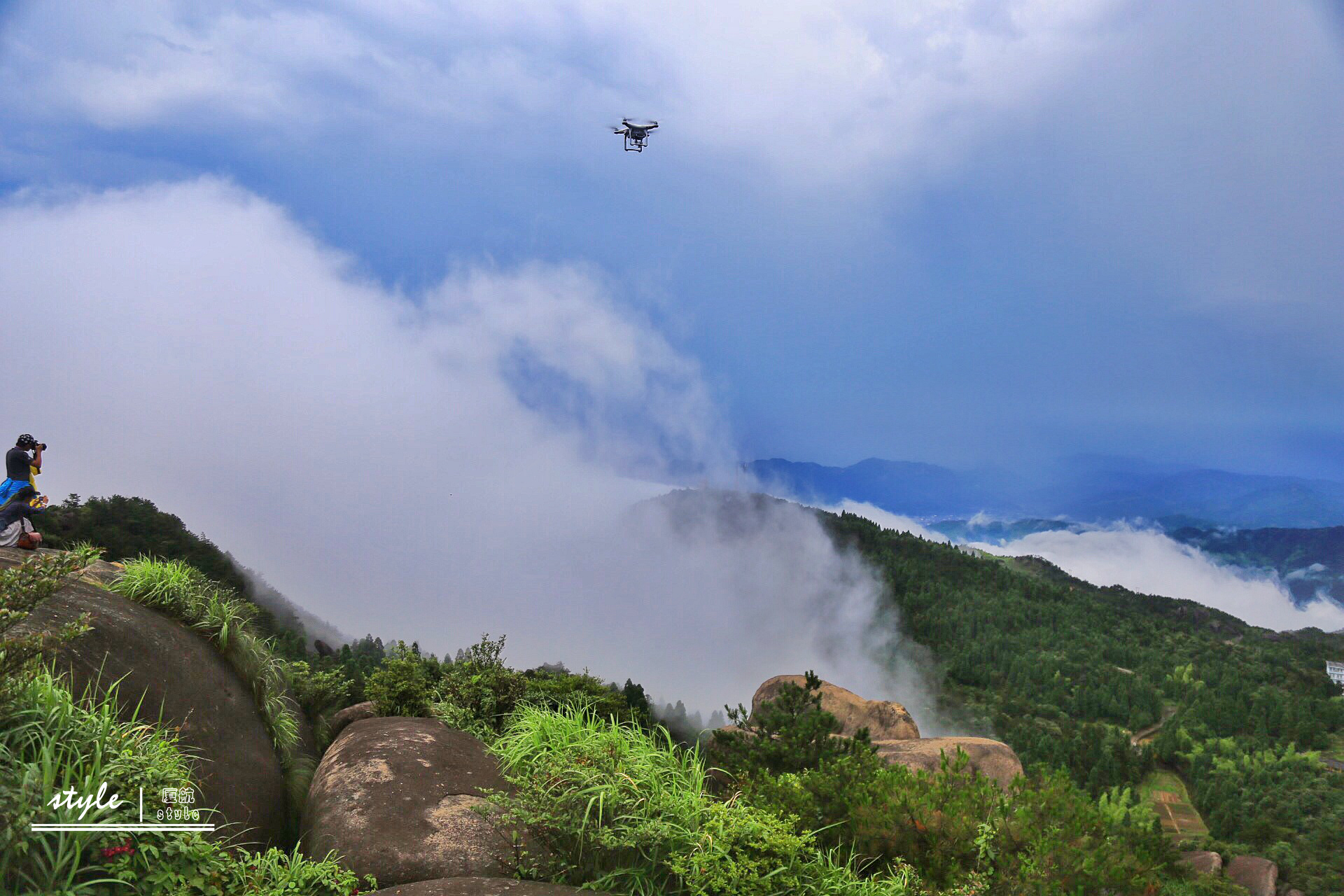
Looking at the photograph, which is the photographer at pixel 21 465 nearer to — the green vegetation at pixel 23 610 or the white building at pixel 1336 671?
the green vegetation at pixel 23 610

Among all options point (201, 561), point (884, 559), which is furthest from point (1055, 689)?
point (201, 561)

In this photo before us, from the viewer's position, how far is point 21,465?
10.5 m

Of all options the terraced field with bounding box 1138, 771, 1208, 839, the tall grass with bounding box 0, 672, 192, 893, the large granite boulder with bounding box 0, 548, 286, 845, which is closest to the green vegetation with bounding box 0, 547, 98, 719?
the tall grass with bounding box 0, 672, 192, 893

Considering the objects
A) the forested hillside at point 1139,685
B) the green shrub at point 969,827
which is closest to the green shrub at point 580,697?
the green shrub at point 969,827

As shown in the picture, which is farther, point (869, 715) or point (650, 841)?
point (869, 715)

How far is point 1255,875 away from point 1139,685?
56.5 m

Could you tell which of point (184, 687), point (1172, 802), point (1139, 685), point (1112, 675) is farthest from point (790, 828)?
point (1112, 675)

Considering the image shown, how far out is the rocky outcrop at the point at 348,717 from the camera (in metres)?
11.2

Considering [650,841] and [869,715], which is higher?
[650,841]

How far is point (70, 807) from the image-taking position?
4.73 meters

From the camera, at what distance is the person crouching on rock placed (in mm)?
9961

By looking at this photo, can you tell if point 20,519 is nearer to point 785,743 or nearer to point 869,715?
point 785,743

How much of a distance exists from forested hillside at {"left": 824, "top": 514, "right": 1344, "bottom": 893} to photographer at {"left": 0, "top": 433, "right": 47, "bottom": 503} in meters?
41.4

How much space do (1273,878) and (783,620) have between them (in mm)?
108270
